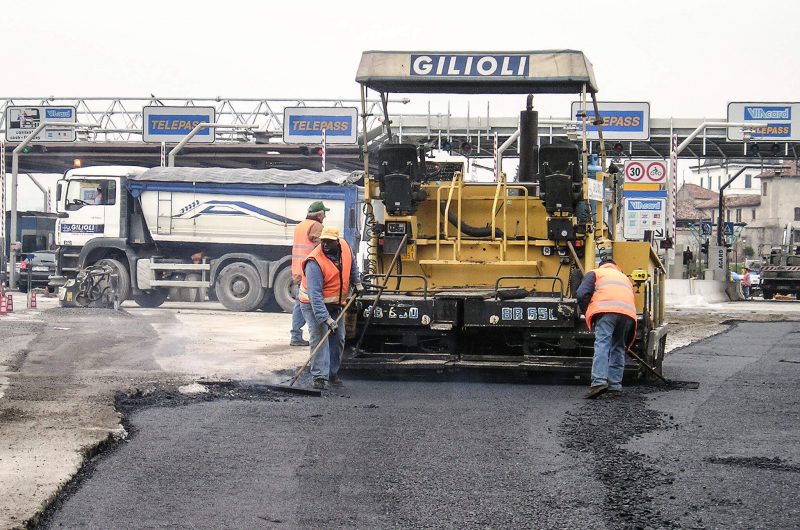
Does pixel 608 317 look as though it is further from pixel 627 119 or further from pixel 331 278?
pixel 627 119

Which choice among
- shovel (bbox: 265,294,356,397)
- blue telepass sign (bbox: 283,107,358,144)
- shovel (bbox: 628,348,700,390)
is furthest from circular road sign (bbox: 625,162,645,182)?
blue telepass sign (bbox: 283,107,358,144)

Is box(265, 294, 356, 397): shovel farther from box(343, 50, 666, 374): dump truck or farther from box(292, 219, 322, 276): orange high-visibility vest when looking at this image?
box(292, 219, 322, 276): orange high-visibility vest

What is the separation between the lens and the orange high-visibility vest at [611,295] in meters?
11.3

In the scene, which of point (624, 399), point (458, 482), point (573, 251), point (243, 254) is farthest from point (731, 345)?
point (458, 482)

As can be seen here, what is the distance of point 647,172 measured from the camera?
23.7 meters

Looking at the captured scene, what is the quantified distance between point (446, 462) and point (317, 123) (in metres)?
41.5

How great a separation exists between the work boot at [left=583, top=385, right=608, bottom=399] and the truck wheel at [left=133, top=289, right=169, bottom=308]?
1635 centimetres

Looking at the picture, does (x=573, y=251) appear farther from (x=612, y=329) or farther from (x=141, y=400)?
(x=141, y=400)

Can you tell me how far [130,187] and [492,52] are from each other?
47.8 feet

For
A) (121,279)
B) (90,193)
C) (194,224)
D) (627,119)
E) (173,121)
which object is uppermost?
(173,121)

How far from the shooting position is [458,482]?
685 centimetres

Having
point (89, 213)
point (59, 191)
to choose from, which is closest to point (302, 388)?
point (89, 213)

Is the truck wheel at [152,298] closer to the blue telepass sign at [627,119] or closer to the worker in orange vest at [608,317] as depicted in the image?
the worker in orange vest at [608,317]

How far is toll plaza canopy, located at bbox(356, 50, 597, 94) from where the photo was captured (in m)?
12.4
